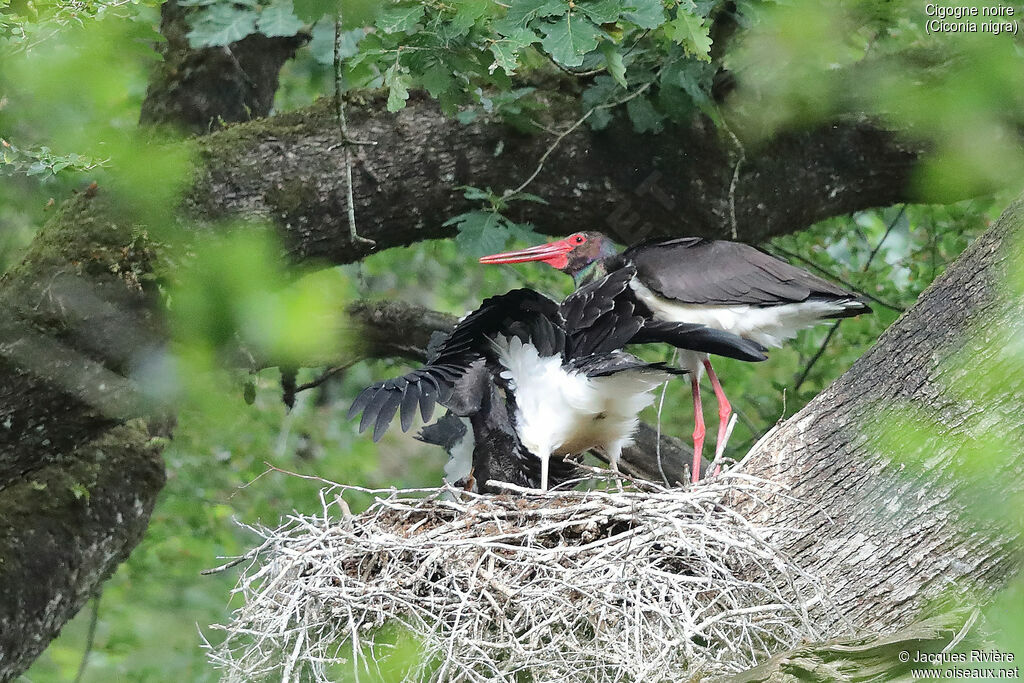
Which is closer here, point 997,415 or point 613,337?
point 997,415

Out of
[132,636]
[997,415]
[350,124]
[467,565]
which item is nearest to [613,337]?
[467,565]

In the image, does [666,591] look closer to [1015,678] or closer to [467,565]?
[467,565]

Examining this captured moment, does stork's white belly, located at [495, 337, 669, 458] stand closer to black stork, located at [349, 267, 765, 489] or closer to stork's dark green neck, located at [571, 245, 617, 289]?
Result: black stork, located at [349, 267, 765, 489]

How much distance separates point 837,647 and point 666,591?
0.38 meters

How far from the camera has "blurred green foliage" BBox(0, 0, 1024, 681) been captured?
192 cm

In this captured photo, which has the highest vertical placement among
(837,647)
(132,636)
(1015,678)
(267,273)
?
(267,273)

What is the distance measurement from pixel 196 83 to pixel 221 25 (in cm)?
80

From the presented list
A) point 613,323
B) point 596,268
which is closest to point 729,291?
point 613,323

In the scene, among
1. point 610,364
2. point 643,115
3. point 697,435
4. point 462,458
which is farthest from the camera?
point 643,115

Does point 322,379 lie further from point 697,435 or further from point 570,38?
point 570,38

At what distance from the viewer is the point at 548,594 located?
89.3 inches

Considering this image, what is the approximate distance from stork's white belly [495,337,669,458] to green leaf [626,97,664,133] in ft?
3.05

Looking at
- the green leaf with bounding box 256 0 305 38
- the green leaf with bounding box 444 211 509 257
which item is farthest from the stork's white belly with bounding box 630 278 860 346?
the green leaf with bounding box 256 0 305 38

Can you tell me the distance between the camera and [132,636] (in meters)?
4.92
